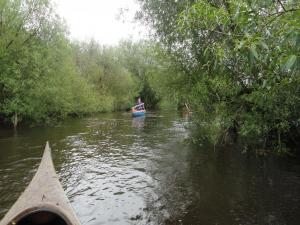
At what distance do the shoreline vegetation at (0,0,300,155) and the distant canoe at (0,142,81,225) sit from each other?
3.50 m

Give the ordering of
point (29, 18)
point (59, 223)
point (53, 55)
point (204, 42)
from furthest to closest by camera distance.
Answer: point (53, 55), point (29, 18), point (204, 42), point (59, 223)

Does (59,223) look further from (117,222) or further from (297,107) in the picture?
(297,107)

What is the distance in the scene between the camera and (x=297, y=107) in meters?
8.63

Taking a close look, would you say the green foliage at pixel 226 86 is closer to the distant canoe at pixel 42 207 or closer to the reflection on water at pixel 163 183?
the reflection on water at pixel 163 183

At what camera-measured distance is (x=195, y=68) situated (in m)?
12.3

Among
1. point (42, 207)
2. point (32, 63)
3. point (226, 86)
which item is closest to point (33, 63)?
point (32, 63)

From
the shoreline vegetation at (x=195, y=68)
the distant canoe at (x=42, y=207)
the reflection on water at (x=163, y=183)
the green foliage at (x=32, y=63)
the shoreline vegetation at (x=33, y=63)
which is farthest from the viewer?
the green foliage at (x=32, y=63)

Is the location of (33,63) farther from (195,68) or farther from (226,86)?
(226,86)

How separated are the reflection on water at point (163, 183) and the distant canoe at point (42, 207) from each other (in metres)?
1.33

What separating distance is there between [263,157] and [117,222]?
26.8 feet

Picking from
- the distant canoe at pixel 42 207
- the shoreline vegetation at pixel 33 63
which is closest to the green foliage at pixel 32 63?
the shoreline vegetation at pixel 33 63

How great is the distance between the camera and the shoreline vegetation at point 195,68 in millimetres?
4094

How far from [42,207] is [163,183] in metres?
4.99

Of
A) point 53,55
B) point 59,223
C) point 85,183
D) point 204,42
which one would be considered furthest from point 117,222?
point 53,55
